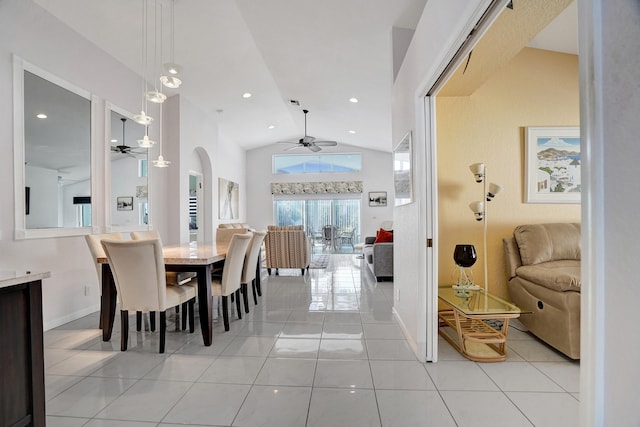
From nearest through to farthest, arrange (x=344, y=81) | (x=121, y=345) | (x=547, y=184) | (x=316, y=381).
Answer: (x=316, y=381) < (x=121, y=345) < (x=547, y=184) < (x=344, y=81)

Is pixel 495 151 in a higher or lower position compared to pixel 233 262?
higher

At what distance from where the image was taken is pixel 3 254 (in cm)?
272

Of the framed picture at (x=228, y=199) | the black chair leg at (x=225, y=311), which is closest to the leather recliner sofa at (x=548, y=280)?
the black chair leg at (x=225, y=311)

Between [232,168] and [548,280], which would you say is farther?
[232,168]

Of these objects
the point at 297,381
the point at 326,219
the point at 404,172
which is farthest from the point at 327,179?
the point at 297,381

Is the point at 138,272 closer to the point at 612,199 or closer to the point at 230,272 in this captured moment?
the point at 230,272

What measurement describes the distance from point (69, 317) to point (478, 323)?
166 inches

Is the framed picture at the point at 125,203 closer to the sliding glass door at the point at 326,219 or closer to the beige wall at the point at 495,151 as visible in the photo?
the beige wall at the point at 495,151

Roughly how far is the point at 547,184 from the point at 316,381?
2.98 m

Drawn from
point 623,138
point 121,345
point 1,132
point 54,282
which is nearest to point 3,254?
point 54,282

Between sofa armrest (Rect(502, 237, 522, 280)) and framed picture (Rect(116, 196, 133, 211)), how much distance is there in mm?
4764

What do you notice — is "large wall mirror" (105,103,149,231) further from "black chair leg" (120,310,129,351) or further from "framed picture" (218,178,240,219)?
"framed picture" (218,178,240,219)

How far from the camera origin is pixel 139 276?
7.86ft

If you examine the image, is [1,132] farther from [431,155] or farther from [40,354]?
[431,155]
